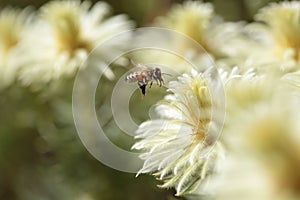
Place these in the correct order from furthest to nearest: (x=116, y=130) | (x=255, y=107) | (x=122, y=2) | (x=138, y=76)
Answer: (x=122, y=2) → (x=116, y=130) → (x=138, y=76) → (x=255, y=107)

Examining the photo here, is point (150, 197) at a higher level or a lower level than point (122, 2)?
lower

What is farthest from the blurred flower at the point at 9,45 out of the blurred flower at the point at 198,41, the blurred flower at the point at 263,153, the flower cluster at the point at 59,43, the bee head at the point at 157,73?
the blurred flower at the point at 263,153

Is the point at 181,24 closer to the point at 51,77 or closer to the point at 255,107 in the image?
the point at 51,77

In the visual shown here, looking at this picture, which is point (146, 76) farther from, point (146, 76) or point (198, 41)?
point (198, 41)

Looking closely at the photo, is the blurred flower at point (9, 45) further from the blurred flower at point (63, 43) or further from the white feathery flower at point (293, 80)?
the white feathery flower at point (293, 80)

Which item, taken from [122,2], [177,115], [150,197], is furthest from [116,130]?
[122,2]

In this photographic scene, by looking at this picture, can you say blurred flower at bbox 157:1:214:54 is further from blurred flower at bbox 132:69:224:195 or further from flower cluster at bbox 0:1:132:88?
blurred flower at bbox 132:69:224:195
